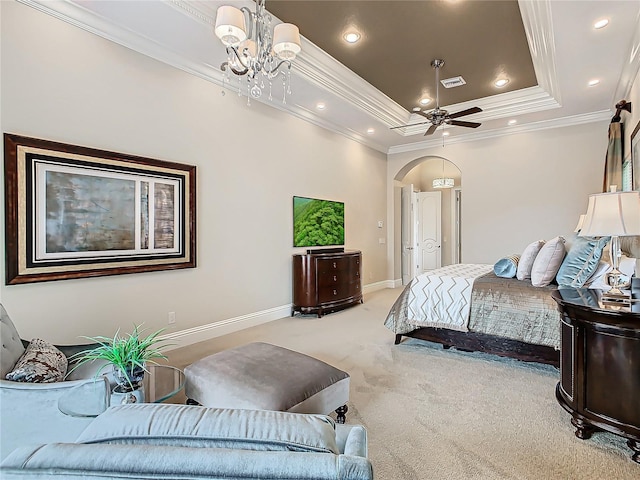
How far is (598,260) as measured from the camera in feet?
9.70

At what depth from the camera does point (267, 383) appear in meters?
1.99

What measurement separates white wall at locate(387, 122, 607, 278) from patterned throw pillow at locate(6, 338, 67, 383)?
6.34 metres

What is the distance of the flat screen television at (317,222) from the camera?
537 centimetres

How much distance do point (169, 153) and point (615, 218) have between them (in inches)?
145

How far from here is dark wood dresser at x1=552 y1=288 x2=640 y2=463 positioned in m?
1.93

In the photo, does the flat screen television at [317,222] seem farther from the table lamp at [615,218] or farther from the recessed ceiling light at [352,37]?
the table lamp at [615,218]

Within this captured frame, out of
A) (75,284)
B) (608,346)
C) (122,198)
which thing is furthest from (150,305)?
(608,346)

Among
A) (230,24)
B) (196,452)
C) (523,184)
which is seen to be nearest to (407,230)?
(523,184)

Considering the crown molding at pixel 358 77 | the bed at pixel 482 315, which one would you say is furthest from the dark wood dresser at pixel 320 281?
the crown molding at pixel 358 77

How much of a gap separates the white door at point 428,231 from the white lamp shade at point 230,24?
6971mm

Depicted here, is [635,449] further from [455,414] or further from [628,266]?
[628,266]

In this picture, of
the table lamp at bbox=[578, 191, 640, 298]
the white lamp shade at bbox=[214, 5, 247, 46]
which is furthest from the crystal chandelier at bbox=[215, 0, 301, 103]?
the table lamp at bbox=[578, 191, 640, 298]

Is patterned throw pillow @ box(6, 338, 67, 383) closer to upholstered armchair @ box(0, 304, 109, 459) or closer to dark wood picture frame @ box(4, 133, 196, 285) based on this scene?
upholstered armchair @ box(0, 304, 109, 459)

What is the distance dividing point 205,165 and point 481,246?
16.4 feet
